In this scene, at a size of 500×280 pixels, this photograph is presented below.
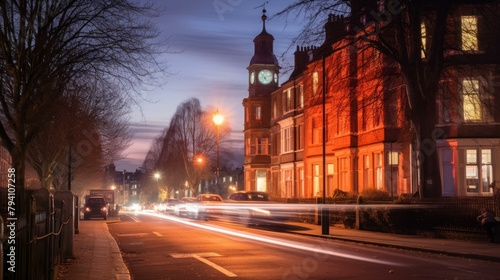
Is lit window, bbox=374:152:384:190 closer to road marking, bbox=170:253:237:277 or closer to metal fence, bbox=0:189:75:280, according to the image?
road marking, bbox=170:253:237:277

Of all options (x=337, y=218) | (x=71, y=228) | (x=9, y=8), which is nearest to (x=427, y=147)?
(x=337, y=218)

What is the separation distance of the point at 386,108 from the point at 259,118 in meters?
28.8

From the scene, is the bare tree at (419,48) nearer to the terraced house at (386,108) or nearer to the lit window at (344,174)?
the terraced house at (386,108)

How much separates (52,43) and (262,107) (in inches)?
1970

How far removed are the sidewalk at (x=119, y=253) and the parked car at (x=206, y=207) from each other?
15402 mm

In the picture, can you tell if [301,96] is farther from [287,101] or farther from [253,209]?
[253,209]

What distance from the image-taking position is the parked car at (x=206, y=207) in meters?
44.7

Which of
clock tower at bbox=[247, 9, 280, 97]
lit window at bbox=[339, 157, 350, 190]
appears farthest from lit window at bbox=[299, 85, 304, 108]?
clock tower at bbox=[247, 9, 280, 97]

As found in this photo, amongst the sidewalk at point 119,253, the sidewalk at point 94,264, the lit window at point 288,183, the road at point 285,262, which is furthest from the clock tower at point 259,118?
the sidewalk at point 94,264

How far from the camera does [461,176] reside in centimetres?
3647

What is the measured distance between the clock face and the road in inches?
1760

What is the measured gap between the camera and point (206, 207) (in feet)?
152

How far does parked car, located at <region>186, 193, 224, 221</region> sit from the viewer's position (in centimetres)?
4469

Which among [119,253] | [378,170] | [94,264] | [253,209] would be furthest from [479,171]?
[94,264]
